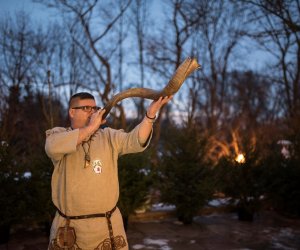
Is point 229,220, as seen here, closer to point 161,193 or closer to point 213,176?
point 213,176

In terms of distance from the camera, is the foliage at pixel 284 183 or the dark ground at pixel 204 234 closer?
the dark ground at pixel 204 234

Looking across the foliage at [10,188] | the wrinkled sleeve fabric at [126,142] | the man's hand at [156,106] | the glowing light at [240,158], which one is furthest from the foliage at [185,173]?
the man's hand at [156,106]

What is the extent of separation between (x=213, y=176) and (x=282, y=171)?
177 centimetres

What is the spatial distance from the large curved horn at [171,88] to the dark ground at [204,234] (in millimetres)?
3781

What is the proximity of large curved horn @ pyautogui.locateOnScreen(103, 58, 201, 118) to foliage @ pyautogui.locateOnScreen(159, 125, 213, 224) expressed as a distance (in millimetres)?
4809

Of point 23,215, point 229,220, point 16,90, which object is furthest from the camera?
point 16,90

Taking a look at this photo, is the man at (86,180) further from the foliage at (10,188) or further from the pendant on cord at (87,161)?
the foliage at (10,188)

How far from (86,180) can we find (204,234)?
4791mm

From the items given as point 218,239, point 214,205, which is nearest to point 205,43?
point 214,205

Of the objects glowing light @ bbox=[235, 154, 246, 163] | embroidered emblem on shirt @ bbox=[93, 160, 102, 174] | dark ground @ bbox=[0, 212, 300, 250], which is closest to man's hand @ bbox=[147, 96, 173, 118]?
embroidered emblem on shirt @ bbox=[93, 160, 102, 174]

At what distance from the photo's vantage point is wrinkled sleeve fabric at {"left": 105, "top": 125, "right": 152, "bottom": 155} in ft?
9.34

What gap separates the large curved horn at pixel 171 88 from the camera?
102 inches

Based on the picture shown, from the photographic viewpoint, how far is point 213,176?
25.5ft

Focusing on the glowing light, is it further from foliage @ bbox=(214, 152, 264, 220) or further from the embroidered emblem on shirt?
the embroidered emblem on shirt
